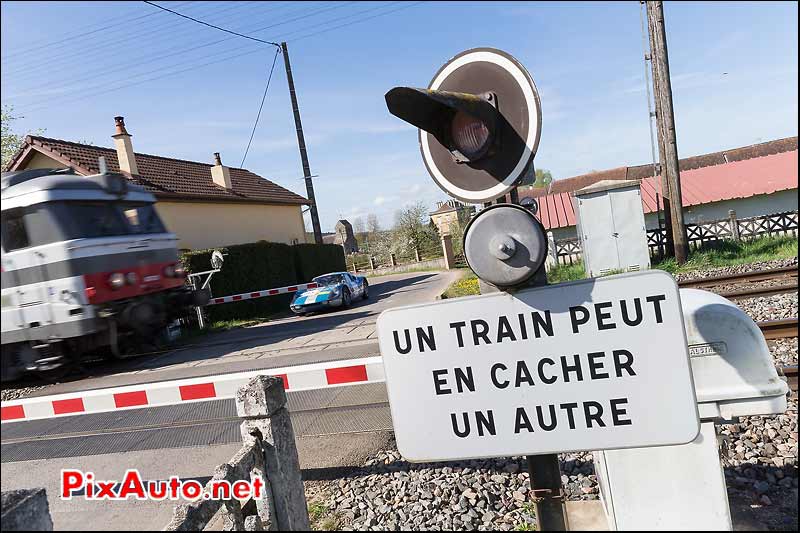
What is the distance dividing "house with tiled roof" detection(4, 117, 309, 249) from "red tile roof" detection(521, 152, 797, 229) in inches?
772

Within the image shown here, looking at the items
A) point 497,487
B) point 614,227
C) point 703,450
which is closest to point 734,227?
point 614,227

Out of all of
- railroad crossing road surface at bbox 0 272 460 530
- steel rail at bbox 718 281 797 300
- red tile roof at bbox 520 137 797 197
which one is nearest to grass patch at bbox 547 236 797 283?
steel rail at bbox 718 281 797 300

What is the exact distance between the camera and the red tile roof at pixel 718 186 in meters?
20.8

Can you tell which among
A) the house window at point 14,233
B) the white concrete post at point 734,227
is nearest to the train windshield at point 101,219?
the house window at point 14,233

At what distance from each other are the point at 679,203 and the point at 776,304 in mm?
5639

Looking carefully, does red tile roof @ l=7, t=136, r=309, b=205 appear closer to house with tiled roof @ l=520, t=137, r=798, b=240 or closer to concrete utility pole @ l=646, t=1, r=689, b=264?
concrete utility pole @ l=646, t=1, r=689, b=264

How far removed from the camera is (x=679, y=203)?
12445mm

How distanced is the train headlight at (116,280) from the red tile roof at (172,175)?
0.80 ft

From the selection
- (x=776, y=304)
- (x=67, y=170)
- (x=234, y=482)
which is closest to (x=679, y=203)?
(x=776, y=304)

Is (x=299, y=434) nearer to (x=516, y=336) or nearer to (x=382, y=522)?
(x=382, y=522)

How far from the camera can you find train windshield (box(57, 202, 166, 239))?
795mm

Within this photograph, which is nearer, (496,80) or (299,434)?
(496,80)

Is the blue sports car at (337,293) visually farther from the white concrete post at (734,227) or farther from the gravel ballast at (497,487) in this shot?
the white concrete post at (734,227)

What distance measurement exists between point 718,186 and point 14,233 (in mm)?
26149
